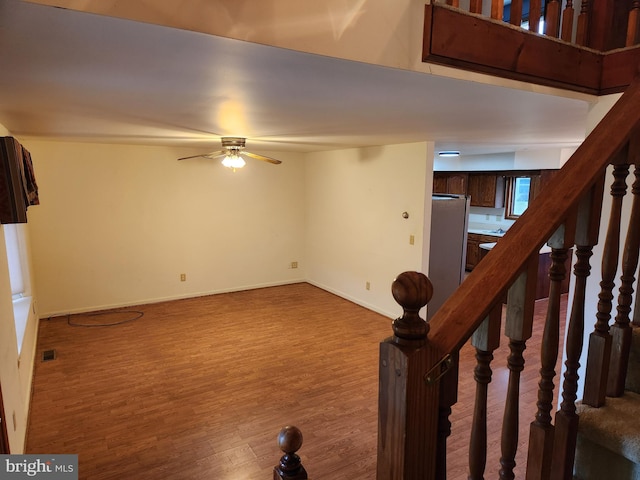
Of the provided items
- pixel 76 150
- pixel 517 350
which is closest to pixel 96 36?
pixel 517 350

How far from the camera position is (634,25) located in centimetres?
198

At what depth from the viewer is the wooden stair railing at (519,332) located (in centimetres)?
71

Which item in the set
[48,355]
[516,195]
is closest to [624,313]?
[48,355]

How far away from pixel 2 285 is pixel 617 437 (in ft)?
10.1

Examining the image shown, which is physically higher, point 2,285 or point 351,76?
point 351,76

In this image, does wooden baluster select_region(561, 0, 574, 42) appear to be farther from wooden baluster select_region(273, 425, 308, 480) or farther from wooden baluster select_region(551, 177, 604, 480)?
wooden baluster select_region(273, 425, 308, 480)

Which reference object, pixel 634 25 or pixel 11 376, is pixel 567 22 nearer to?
pixel 634 25

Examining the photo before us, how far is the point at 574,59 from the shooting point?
6.73 feet

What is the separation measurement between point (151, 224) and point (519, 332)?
213 inches

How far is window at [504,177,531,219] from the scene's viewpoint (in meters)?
6.79

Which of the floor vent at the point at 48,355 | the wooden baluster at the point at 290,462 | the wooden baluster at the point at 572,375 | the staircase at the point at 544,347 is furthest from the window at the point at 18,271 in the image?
the wooden baluster at the point at 572,375

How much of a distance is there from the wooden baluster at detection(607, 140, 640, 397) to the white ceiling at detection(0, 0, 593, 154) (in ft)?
3.09

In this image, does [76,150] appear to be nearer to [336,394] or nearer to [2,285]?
[2,285]

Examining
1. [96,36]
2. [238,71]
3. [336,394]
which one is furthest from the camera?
[336,394]
